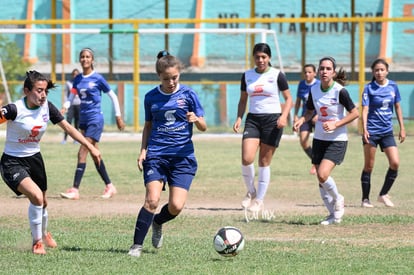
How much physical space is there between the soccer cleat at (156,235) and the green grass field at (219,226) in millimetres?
94

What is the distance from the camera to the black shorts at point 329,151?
11031 mm

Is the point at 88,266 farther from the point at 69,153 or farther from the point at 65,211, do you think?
the point at 69,153

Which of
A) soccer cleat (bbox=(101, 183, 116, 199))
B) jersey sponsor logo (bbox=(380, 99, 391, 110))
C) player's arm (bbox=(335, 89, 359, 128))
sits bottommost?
soccer cleat (bbox=(101, 183, 116, 199))

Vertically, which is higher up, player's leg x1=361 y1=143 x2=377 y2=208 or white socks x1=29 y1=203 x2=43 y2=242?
white socks x1=29 y1=203 x2=43 y2=242

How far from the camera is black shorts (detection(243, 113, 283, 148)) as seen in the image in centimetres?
→ 1191

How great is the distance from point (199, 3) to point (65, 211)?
25.0m

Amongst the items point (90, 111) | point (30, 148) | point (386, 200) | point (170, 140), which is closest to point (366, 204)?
point (386, 200)

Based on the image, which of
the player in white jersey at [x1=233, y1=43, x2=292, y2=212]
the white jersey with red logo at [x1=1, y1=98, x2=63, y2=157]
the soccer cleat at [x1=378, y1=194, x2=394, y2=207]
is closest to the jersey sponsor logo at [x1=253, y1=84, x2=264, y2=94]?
the player in white jersey at [x1=233, y1=43, x2=292, y2=212]

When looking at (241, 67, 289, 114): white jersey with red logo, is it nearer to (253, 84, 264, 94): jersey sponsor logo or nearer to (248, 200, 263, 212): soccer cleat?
(253, 84, 264, 94): jersey sponsor logo

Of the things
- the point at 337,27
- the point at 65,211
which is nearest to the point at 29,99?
the point at 65,211

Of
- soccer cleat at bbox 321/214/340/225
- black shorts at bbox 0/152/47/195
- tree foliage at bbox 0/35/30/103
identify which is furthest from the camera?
tree foliage at bbox 0/35/30/103

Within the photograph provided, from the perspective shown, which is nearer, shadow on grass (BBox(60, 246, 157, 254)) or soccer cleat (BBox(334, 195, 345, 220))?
shadow on grass (BBox(60, 246, 157, 254))

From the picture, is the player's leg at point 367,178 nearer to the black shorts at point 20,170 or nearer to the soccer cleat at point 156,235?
the soccer cleat at point 156,235

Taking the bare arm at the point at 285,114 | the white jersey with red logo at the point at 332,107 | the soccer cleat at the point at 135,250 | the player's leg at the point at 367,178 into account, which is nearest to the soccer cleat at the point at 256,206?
the bare arm at the point at 285,114
